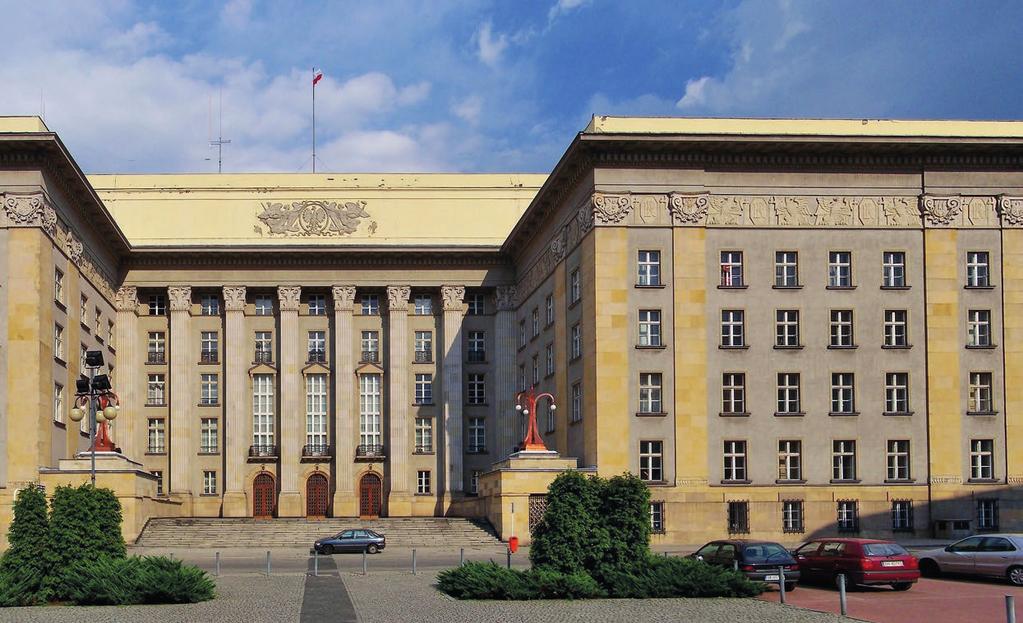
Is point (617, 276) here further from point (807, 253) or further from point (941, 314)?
point (941, 314)

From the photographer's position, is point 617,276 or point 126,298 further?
point 126,298

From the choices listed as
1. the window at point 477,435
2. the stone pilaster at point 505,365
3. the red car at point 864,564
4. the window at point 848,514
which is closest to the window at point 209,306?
the window at point 477,435

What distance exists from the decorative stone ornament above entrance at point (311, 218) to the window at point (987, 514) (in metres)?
39.1

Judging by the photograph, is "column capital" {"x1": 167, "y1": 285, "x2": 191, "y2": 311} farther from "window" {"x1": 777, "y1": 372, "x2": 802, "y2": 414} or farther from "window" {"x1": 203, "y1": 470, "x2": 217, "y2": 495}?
"window" {"x1": 777, "y1": 372, "x2": 802, "y2": 414}

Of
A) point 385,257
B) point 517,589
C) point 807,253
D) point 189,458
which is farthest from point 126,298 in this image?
point 517,589

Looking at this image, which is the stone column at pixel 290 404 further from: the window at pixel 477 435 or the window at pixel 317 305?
the window at pixel 477 435

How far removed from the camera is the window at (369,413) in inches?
3002

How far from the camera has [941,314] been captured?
54.5m

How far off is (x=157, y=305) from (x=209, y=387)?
578 cm

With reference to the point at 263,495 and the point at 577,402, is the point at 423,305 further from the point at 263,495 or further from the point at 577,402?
the point at 577,402

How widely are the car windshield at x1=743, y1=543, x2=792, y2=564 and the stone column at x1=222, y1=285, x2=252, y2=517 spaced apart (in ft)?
145

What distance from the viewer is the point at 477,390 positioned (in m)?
77.2

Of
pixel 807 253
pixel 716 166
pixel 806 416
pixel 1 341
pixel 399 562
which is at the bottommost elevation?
pixel 399 562

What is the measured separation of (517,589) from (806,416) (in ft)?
83.3
